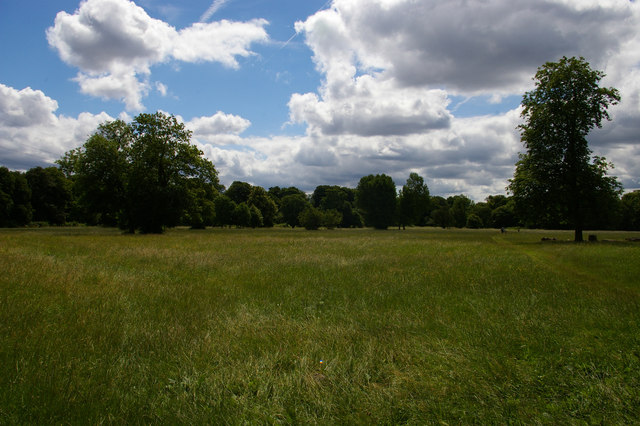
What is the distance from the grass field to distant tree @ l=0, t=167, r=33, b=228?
2810 inches

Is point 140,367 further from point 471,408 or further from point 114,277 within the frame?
point 114,277

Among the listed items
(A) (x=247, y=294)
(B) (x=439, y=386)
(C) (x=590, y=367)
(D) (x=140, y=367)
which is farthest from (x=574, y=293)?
(D) (x=140, y=367)

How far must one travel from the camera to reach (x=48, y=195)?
78875 millimetres

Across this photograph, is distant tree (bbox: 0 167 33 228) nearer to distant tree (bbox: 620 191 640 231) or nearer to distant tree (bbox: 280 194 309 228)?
distant tree (bbox: 280 194 309 228)

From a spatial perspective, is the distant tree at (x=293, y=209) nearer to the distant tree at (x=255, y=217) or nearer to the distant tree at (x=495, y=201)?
the distant tree at (x=255, y=217)

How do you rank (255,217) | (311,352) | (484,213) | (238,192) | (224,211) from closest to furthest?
(311,352) → (224,211) → (255,217) → (238,192) → (484,213)

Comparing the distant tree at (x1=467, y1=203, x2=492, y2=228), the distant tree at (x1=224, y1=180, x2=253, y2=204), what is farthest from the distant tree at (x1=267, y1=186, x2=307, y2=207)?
the distant tree at (x1=467, y1=203, x2=492, y2=228)

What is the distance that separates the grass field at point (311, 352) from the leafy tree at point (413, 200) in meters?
81.2

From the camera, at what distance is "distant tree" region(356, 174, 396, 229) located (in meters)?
91.8

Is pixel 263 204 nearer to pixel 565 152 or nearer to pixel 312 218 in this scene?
pixel 312 218

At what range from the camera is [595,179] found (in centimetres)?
3303

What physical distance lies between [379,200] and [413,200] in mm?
8603

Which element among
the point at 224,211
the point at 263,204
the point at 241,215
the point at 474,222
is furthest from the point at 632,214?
the point at 224,211

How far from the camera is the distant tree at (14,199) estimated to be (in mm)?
65438
